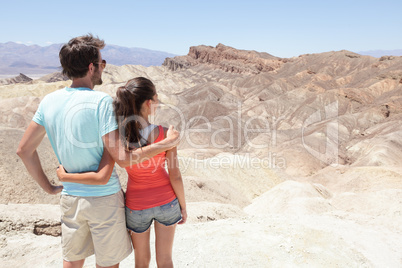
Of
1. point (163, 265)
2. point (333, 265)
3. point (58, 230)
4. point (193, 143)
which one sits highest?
point (163, 265)

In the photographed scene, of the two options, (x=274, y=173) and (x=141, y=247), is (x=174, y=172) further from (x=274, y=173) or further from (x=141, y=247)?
(x=274, y=173)

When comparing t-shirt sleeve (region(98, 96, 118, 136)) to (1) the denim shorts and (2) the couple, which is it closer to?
(2) the couple

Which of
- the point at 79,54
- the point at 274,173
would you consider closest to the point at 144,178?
the point at 79,54

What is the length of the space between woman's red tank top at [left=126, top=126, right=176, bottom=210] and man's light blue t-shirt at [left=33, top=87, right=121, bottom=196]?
0.24 metres

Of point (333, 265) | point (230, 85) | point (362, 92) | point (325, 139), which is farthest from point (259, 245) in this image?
point (230, 85)

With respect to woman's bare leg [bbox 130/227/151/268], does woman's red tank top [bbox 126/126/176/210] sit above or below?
above

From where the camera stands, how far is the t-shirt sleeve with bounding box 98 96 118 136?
6.82 ft

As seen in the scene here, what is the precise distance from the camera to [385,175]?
17828mm

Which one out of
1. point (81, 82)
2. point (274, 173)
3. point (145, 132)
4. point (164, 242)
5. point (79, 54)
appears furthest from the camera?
point (274, 173)

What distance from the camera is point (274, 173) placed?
17.6 meters

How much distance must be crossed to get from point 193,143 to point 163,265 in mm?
28248

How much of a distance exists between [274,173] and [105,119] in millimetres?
16500

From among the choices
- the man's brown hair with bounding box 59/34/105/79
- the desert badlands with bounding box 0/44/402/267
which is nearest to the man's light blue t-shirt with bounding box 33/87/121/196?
the man's brown hair with bounding box 59/34/105/79

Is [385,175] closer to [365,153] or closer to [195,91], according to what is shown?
[365,153]
